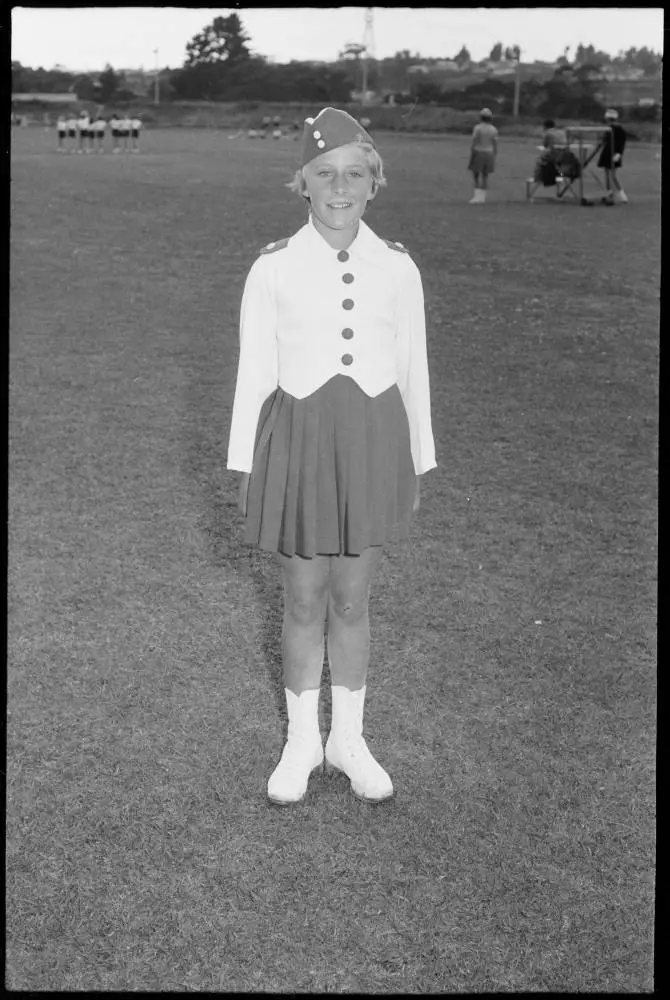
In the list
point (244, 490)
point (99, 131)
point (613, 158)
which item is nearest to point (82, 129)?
point (99, 131)

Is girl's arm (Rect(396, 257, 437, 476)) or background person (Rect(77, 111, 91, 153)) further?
background person (Rect(77, 111, 91, 153))

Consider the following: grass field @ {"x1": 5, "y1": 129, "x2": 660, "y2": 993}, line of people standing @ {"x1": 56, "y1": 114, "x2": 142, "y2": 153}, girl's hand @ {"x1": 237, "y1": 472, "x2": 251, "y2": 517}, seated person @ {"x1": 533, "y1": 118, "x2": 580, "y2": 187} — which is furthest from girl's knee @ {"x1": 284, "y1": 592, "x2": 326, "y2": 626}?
line of people standing @ {"x1": 56, "y1": 114, "x2": 142, "y2": 153}

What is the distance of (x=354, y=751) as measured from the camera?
13.6 feet

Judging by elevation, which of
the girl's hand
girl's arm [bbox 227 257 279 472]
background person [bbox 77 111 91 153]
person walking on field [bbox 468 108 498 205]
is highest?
background person [bbox 77 111 91 153]

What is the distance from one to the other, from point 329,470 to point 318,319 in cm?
41

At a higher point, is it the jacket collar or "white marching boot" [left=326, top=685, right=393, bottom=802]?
the jacket collar

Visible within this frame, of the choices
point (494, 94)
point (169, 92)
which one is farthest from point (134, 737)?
point (169, 92)

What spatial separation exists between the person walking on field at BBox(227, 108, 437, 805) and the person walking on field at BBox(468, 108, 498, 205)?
17.6 metres

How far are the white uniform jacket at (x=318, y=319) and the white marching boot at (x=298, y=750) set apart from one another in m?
0.80

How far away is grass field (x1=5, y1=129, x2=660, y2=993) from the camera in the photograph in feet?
11.3

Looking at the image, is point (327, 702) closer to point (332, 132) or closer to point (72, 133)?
point (332, 132)

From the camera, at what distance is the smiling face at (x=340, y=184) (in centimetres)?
360

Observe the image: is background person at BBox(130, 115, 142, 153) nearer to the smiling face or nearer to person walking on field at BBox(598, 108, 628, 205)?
person walking on field at BBox(598, 108, 628, 205)

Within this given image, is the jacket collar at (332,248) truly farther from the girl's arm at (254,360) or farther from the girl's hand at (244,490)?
the girl's hand at (244,490)
